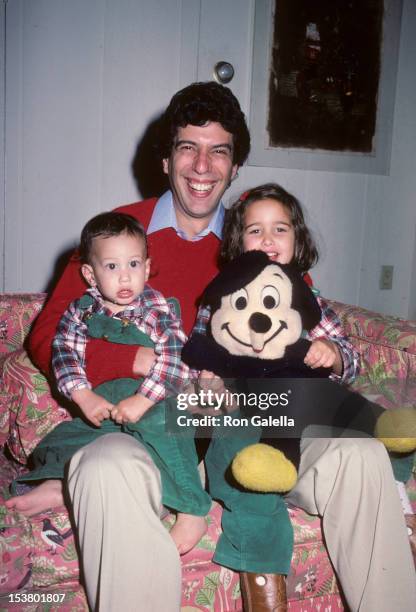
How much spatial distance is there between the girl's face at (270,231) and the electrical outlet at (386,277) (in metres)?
1.50

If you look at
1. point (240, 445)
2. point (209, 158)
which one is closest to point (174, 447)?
point (240, 445)

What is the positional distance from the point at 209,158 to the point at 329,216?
3.84 feet

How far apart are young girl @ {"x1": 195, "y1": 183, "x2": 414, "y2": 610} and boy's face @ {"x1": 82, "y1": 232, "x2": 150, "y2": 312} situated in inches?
6.9

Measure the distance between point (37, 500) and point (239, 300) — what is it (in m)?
0.56

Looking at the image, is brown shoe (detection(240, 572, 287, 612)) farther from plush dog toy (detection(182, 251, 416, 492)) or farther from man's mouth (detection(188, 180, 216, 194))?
man's mouth (detection(188, 180, 216, 194))

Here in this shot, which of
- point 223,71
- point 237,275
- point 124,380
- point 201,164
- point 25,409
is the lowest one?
point 25,409

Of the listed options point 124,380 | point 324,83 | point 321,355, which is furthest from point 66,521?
point 324,83

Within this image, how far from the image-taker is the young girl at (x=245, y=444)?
0.99m

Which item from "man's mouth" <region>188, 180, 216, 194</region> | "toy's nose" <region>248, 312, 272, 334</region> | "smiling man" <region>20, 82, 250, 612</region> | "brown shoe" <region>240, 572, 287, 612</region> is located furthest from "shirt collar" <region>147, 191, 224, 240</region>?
"brown shoe" <region>240, 572, 287, 612</region>

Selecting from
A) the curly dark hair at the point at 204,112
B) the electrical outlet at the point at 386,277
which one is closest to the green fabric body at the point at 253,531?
the curly dark hair at the point at 204,112

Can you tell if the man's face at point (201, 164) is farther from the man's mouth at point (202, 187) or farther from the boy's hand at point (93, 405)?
the boy's hand at point (93, 405)

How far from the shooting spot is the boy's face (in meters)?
1.11

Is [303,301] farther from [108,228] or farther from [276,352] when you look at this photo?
[108,228]

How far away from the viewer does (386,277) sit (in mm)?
2578
